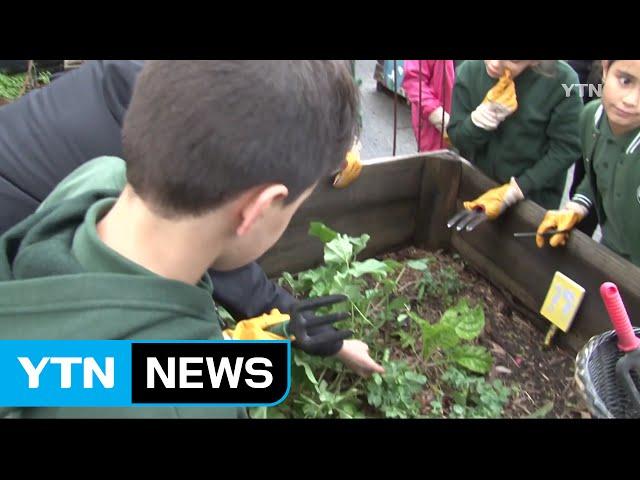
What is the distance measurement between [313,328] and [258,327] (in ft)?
0.42

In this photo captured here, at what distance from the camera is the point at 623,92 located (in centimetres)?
143

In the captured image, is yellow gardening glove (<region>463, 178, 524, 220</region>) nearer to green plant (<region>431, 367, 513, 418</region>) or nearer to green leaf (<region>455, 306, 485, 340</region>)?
green leaf (<region>455, 306, 485, 340</region>)

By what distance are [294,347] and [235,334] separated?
0.20 meters

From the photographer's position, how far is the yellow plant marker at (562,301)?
1.50m

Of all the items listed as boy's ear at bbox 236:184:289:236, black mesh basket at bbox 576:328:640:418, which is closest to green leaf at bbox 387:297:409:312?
black mesh basket at bbox 576:328:640:418

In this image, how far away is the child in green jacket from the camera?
1.43 meters

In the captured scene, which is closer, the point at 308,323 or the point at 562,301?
the point at 308,323

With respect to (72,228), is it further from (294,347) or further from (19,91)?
(19,91)

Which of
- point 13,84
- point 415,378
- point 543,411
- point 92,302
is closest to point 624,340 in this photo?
point 543,411

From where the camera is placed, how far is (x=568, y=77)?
1.81 metres

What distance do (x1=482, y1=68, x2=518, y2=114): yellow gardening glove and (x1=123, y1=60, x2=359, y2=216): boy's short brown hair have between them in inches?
47.9

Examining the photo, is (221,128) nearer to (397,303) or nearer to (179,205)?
(179,205)

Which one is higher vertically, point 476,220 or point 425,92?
point 425,92

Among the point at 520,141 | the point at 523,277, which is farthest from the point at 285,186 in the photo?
the point at 520,141
